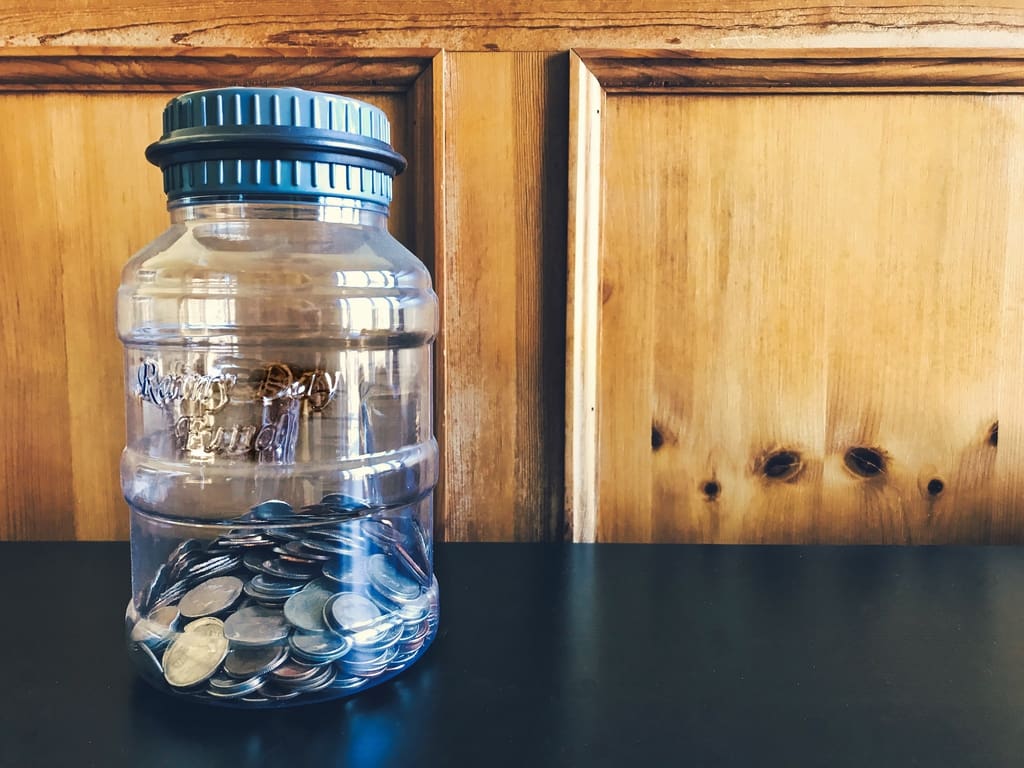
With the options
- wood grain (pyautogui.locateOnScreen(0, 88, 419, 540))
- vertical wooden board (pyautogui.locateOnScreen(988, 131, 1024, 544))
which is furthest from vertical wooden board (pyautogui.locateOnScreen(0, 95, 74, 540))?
vertical wooden board (pyautogui.locateOnScreen(988, 131, 1024, 544))

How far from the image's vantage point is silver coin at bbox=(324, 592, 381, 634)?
501mm

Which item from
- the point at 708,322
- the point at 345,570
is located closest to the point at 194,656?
the point at 345,570

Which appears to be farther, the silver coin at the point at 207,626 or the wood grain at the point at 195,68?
the wood grain at the point at 195,68

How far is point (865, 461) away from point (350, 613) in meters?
0.59

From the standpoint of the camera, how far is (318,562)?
52 cm

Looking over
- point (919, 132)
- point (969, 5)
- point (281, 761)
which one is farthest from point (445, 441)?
point (969, 5)

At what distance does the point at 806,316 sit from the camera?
824 mm

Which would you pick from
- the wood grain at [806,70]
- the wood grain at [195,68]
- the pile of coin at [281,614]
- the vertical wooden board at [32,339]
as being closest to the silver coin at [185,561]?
the pile of coin at [281,614]

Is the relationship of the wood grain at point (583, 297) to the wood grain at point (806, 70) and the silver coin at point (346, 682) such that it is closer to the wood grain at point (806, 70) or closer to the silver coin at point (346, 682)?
the wood grain at point (806, 70)

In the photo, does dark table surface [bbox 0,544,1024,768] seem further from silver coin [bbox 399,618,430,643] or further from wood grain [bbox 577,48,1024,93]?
wood grain [bbox 577,48,1024,93]

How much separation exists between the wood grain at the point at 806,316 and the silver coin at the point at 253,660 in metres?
0.44

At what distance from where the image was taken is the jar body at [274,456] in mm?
499

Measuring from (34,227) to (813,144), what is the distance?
79 cm

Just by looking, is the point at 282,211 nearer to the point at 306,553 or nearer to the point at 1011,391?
the point at 306,553
